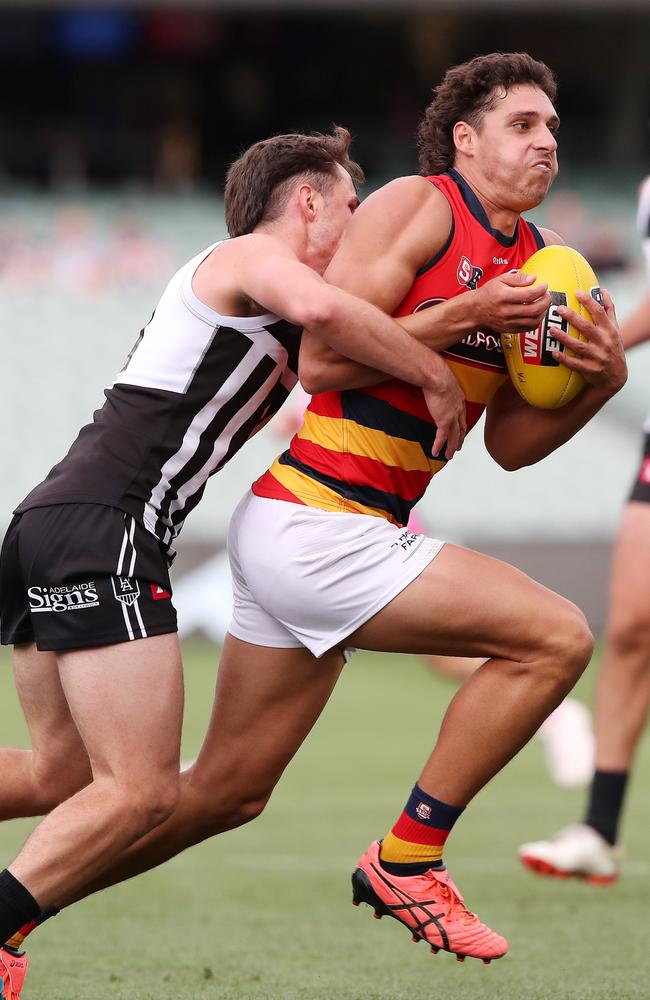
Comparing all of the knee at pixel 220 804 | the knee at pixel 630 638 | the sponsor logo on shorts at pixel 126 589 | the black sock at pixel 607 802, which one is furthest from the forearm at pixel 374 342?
the black sock at pixel 607 802

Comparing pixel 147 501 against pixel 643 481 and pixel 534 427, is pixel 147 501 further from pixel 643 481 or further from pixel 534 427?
pixel 643 481

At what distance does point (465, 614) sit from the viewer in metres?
3.91

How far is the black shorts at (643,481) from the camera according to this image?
233 inches

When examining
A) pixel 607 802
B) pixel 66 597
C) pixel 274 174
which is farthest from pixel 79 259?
pixel 66 597

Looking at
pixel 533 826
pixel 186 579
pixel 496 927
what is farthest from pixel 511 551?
pixel 496 927

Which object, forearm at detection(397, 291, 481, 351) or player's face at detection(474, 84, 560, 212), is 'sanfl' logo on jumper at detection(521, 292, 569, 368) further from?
player's face at detection(474, 84, 560, 212)

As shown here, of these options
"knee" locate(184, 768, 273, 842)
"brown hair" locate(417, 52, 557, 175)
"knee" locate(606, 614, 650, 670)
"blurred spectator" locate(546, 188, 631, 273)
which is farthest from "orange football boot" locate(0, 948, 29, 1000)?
"blurred spectator" locate(546, 188, 631, 273)

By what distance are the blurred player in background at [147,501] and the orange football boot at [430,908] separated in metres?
0.60

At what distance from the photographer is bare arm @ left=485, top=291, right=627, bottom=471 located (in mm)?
4047

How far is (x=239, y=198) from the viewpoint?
13.9 feet

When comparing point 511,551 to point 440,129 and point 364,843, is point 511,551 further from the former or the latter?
point 440,129

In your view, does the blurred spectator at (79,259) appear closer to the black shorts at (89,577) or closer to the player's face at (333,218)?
the player's face at (333,218)

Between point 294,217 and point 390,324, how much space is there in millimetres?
550

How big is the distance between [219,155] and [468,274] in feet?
66.4
